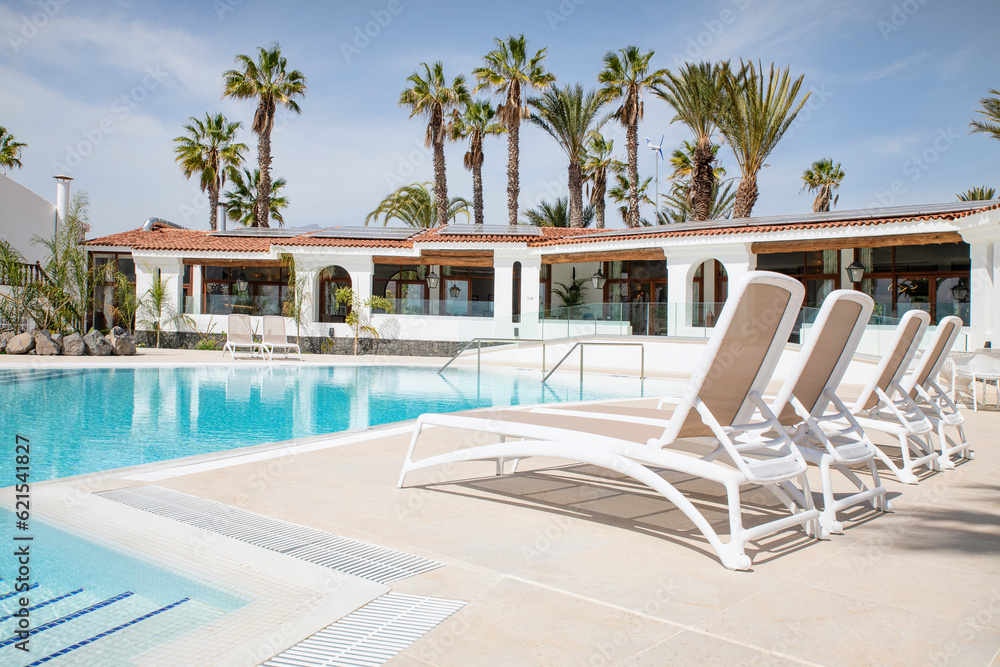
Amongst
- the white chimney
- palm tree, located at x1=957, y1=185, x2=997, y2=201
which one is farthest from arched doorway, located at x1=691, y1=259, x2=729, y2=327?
the white chimney

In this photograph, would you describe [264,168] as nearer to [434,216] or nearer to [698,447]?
[434,216]

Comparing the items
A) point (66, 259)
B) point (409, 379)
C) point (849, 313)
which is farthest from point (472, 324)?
point (849, 313)

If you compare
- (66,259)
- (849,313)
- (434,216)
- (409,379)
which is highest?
(434,216)

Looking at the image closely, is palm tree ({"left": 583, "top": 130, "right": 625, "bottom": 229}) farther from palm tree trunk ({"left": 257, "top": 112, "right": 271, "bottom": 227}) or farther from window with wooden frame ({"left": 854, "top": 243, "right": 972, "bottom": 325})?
window with wooden frame ({"left": 854, "top": 243, "right": 972, "bottom": 325})

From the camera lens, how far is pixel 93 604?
2615 mm

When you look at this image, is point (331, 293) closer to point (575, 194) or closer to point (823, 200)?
point (575, 194)

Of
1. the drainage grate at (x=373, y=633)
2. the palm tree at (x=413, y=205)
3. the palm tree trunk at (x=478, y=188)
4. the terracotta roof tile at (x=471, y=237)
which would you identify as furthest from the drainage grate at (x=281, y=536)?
the palm tree at (x=413, y=205)

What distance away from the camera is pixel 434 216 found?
3488 centimetres

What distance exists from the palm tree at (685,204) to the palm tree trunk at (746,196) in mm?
8335

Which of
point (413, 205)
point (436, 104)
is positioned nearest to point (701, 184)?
point (436, 104)

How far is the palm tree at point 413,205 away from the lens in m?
34.5

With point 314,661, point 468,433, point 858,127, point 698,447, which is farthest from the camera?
point 858,127

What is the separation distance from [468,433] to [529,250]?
15.8 metres

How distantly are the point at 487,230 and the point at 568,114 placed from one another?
8755 mm
